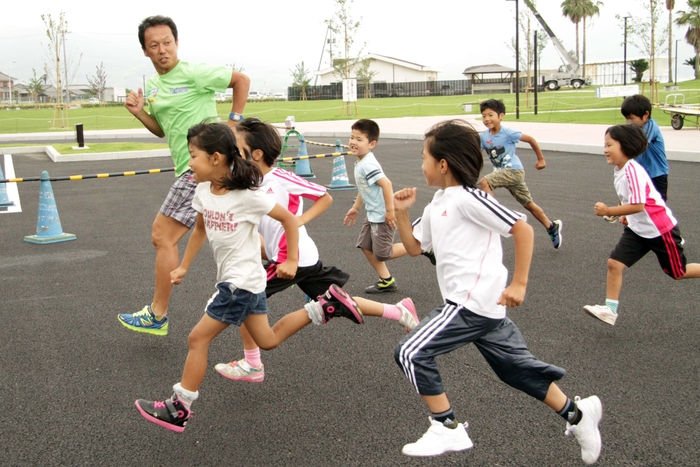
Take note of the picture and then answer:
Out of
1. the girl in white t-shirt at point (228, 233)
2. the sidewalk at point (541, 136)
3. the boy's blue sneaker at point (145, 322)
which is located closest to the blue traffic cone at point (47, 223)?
the boy's blue sneaker at point (145, 322)

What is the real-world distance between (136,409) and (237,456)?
32.2 inches

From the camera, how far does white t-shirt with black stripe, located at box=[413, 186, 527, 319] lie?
2.88 m

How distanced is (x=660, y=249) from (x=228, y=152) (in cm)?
307

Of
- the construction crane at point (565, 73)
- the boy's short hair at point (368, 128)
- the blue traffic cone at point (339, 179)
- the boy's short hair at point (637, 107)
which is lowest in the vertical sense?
the blue traffic cone at point (339, 179)

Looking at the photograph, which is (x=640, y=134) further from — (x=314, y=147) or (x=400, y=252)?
(x=314, y=147)

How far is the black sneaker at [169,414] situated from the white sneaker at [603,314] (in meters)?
2.86

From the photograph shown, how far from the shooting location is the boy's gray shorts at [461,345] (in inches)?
114

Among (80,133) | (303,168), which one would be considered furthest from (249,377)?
(80,133)

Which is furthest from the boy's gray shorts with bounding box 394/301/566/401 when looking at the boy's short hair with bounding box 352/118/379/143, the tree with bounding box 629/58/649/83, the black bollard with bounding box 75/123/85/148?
the tree with bounding box 629/58/649/83

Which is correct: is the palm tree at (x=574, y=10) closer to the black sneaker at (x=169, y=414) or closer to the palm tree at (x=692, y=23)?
the palm tree at (x=692, y=23)

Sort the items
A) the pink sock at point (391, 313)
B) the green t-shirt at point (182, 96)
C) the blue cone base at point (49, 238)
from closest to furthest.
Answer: the pink sock at point (391, 313) → the green t-shirt at point (182, 96) → the blue cone base at point (49, 238)

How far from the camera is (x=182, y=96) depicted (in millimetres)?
4766

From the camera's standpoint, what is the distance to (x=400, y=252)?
559 centimetres

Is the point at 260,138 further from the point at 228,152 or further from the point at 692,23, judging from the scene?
the point at 692,23
